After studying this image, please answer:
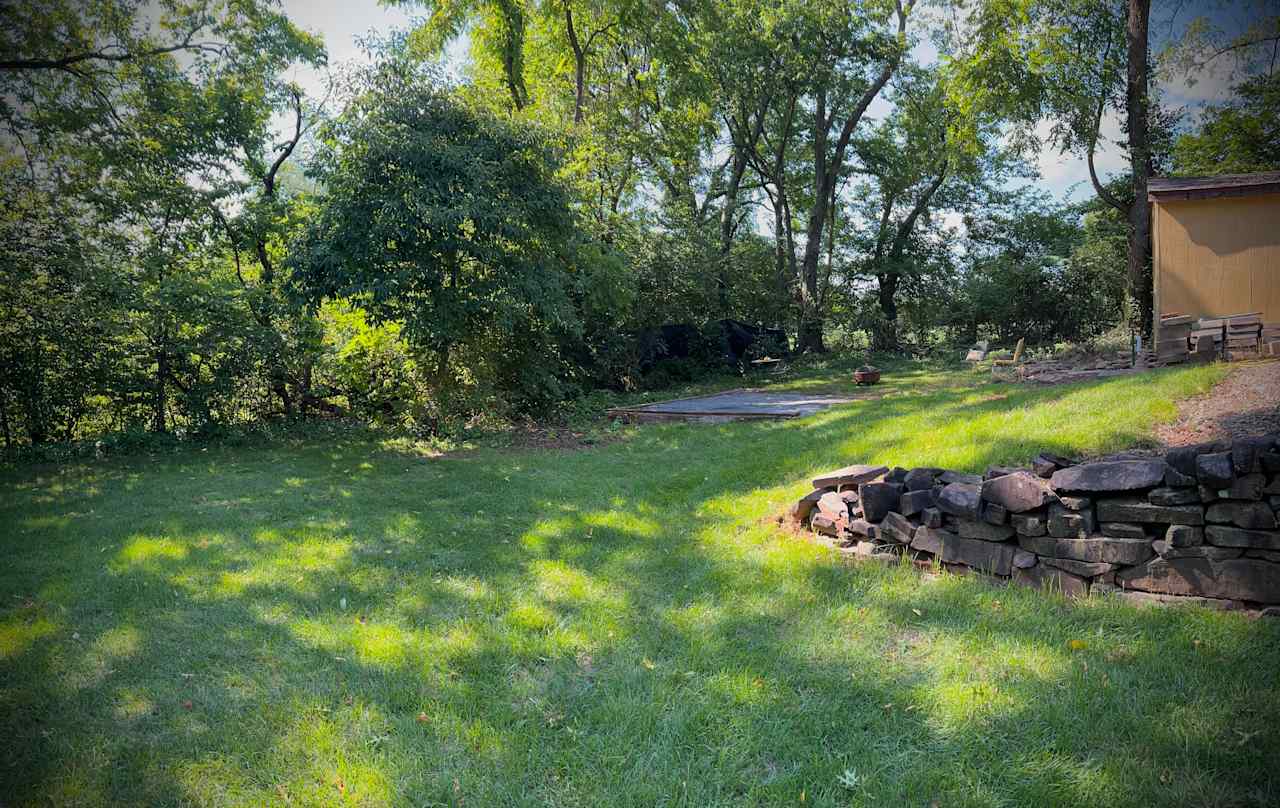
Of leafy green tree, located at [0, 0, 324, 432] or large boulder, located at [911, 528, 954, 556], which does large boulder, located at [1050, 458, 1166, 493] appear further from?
leafy green tree, located at [0, 0, 324, 432]

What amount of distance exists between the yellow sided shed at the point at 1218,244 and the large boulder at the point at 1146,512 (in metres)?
7.14

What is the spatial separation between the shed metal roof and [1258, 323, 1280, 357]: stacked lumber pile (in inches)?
80.0

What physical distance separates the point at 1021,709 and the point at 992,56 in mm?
16061

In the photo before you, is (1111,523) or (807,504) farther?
(807,504)

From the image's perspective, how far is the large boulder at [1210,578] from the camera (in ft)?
9.18

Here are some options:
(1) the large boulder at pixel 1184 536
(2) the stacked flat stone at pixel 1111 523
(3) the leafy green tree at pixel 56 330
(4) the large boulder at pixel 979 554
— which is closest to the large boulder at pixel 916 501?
(2) the stacked flat stone at pixel 1111 523

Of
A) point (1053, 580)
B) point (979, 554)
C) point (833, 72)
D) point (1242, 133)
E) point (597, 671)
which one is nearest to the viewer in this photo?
point (597, 671)

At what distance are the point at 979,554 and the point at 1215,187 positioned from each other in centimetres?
818

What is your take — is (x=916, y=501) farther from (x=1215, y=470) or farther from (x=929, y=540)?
(x=1215, y=470)

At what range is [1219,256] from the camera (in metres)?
8.47

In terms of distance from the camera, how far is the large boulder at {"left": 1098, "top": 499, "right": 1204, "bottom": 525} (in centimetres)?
292

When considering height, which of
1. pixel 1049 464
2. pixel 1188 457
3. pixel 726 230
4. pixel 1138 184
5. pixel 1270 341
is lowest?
pixel 1049 464

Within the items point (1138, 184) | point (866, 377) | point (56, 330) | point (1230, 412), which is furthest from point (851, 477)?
point (1138, 184)

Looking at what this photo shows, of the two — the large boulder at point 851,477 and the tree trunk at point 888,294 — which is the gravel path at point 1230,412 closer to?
the large boulder at point 851,477
